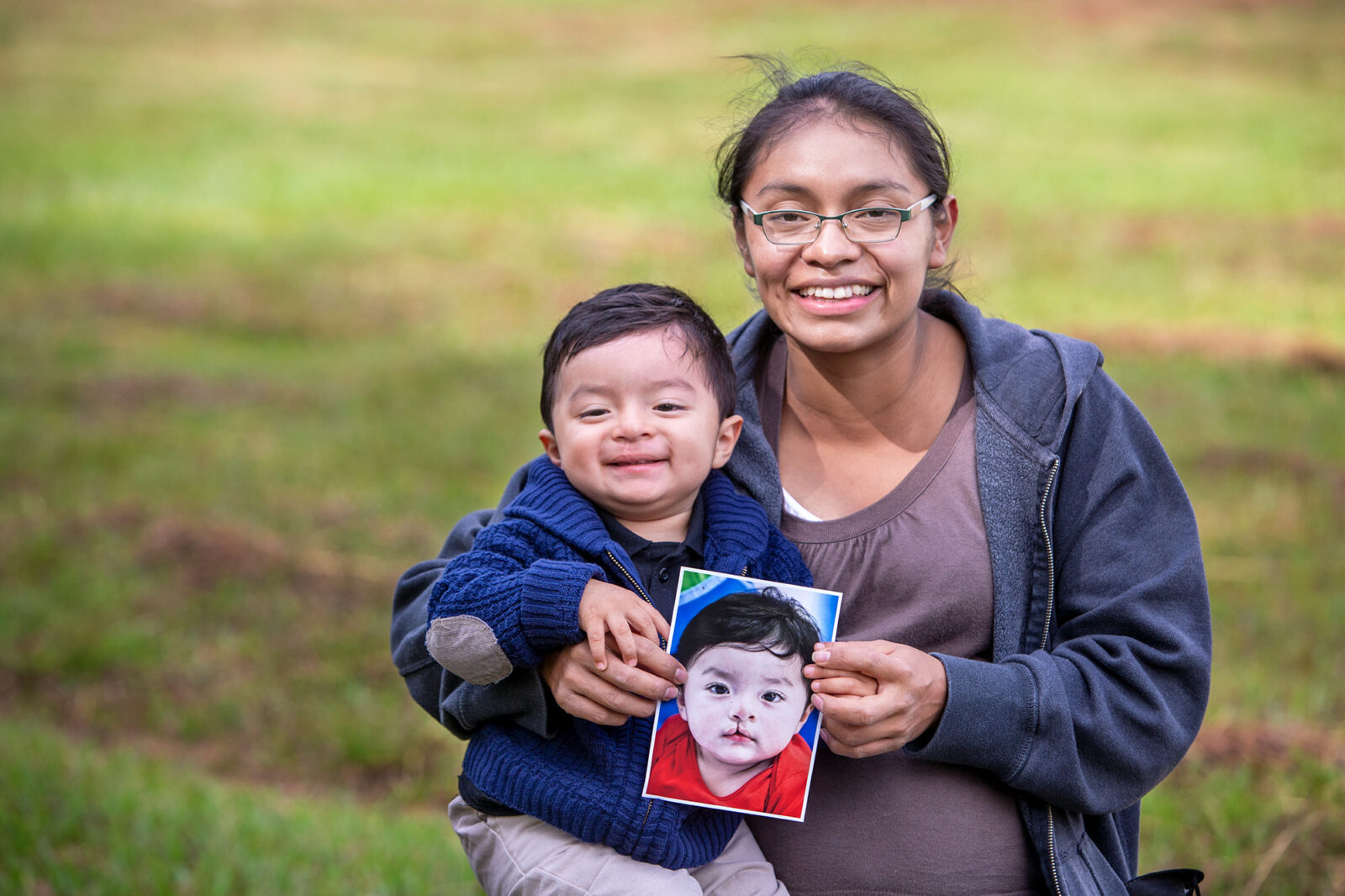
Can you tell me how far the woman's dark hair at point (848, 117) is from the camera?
2566 millimetres

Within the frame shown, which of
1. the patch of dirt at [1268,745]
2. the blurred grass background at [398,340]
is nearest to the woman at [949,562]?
the blurred grass background at [398,340]

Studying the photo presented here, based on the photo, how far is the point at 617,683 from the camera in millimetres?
2242

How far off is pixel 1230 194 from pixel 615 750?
36.7ft

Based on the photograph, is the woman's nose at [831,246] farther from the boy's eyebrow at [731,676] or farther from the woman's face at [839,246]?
the boy's eyebrow at [731,676]

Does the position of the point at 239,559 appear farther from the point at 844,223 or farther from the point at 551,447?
the point at 844,223

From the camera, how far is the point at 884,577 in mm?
2555

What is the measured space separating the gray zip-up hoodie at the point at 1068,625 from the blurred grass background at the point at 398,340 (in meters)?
0.86

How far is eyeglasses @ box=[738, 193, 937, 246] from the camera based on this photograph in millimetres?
2520

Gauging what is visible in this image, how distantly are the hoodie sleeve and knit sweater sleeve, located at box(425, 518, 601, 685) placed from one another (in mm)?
607

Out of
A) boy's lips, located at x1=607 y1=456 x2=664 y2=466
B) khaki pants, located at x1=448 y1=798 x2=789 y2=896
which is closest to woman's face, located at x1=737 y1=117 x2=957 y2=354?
boy's lips, located at x1=607 y1=456 x2=664 y2=466

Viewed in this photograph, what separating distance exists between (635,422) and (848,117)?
68 centimetres

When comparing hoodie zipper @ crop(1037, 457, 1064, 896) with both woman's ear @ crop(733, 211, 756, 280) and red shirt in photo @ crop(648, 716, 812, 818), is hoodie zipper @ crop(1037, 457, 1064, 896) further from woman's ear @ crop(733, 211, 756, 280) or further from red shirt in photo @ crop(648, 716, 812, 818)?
woman's ear @ crop(733, 211, 756, 280)

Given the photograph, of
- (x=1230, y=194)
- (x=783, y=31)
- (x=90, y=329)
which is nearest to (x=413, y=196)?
(x=90, y=329)

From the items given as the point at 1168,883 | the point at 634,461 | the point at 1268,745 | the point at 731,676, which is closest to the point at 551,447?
the point at 634,461
